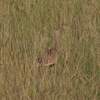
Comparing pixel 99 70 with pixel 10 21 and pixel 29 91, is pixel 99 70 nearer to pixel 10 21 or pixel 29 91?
pixel 29 91

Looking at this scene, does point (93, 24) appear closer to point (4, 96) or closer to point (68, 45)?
point (68, 45)

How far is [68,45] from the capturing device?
2.89 m

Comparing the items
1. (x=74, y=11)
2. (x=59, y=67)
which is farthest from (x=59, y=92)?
(x=74, y=11)

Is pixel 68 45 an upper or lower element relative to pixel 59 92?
upper

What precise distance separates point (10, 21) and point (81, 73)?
566 mm

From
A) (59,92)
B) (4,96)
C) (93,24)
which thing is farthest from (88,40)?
(4,96)

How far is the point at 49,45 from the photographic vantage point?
2.95 metres

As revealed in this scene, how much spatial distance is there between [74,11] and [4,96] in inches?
26.9

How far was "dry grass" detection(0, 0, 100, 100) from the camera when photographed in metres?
2.85

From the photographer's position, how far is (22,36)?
2.97 meters

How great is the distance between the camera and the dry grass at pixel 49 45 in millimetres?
2850

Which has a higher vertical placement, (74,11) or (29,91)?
(74,11)

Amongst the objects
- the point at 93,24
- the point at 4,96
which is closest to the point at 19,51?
the point at 4,96

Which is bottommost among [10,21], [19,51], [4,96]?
[4,96]
